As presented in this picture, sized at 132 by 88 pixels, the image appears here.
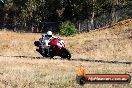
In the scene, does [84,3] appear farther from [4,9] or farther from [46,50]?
[46,50]

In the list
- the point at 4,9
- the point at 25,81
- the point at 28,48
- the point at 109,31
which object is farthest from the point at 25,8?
the point at 25,81

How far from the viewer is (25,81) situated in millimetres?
13289

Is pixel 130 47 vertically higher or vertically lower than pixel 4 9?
lower

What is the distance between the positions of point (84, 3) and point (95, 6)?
2.11 m

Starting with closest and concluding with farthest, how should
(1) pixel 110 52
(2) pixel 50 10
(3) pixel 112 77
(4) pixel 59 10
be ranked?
(3) pixel 112 77, (1) pixel 110 52, (4) pixel 59 10, (2) pixel 50 10

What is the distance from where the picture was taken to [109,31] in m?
57.4

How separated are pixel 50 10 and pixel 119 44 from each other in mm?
55896

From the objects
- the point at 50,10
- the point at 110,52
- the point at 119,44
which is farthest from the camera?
the point at 50,10

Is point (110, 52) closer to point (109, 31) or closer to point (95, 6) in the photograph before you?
point (109, 31)

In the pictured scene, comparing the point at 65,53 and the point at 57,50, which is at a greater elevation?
the point at 57,50

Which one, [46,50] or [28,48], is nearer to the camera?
[46,50]

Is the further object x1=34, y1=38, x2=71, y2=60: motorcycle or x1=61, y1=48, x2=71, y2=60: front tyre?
x1=34, y1=38, x2=71, y2=60: motorcycle

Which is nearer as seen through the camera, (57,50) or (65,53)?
(65,53)

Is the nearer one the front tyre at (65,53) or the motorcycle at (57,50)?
the front tyre at (65,53)
